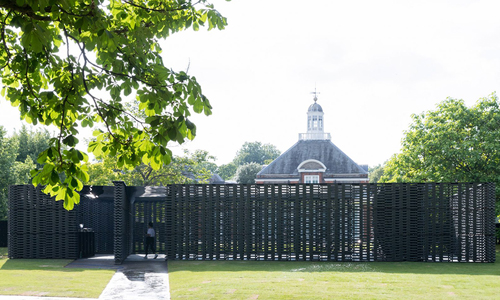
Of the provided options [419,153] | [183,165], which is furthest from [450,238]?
[183,165]

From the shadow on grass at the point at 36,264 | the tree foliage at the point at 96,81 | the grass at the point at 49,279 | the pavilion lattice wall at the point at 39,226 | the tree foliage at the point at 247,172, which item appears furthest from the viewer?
the tree foliage at the point at 247,172

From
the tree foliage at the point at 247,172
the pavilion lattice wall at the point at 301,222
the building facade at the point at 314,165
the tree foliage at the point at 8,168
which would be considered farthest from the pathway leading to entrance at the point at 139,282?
the tree foliage at the point at 247,172

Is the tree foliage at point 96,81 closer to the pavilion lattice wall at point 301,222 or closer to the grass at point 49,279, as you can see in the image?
the grass at point 49,279

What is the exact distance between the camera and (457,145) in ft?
94.1

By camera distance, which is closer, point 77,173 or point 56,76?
point 77,173

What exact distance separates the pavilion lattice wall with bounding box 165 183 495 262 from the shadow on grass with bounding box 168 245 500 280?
2.06 feet

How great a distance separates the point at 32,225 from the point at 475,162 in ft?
69.5

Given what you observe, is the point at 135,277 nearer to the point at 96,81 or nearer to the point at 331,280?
the point at 331,280

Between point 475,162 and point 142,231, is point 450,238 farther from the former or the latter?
point 142,231

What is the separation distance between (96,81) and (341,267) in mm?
11993

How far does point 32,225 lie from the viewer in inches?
777

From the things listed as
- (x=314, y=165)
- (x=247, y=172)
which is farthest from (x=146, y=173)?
(x=247, y=172)

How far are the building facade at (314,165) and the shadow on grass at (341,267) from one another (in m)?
33.2

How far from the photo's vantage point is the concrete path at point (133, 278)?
469 inches
